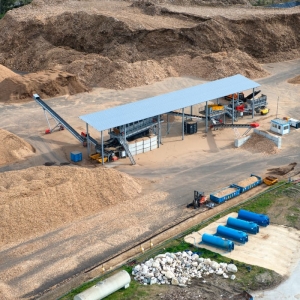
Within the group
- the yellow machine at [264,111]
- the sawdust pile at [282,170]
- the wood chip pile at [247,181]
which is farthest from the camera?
the yellow machine at [264,111]

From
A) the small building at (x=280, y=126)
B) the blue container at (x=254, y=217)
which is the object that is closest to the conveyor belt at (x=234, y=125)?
the small building at (x=280, y=126)

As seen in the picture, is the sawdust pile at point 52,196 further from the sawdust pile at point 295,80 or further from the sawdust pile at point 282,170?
the sawdust pile at point 295,80

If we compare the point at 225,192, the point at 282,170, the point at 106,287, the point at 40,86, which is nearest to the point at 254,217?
the point at 225,192

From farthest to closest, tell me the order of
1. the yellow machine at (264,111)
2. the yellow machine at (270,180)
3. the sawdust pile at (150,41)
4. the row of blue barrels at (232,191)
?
the sawdust pile at (150,41), the yellow machine at (264,111), the yellow machine at (270,180), the row of blue barrels at (232,191)

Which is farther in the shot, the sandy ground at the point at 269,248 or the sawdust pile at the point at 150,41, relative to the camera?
the sawdust pile at the point at 150,41

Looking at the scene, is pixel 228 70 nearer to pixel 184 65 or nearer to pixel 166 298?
pixel 184 65

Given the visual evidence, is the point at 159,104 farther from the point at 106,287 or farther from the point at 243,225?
the point at 106,287
